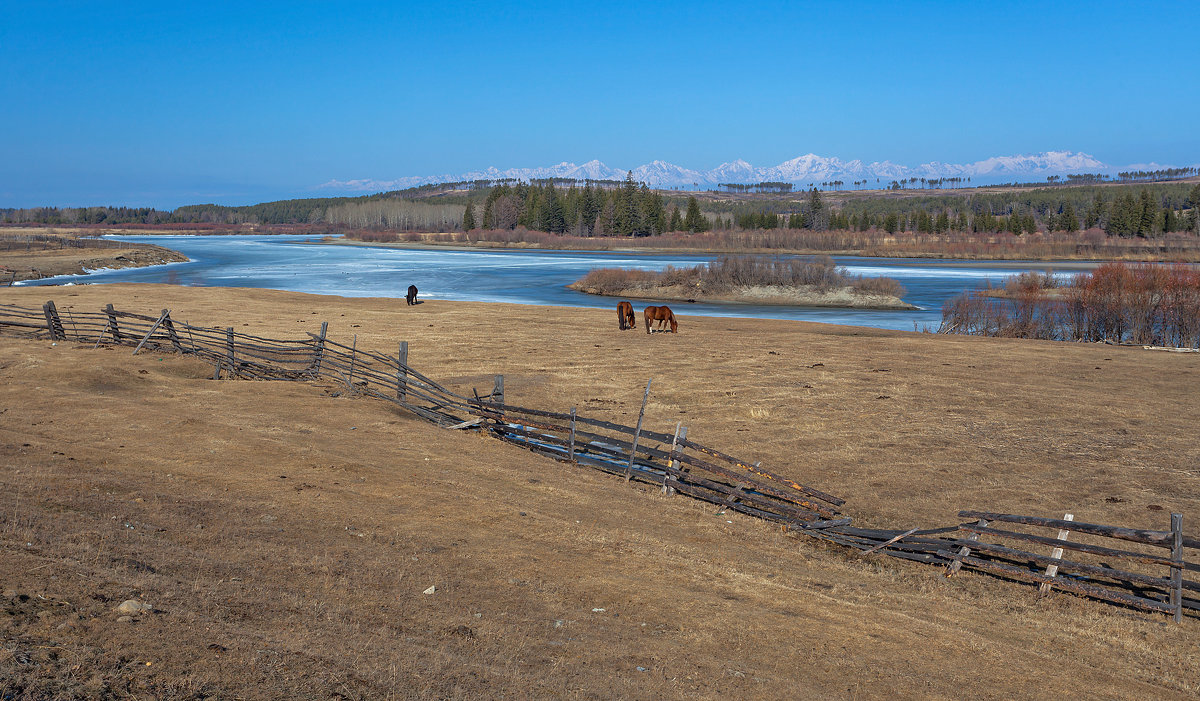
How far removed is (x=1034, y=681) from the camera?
688 centimetres

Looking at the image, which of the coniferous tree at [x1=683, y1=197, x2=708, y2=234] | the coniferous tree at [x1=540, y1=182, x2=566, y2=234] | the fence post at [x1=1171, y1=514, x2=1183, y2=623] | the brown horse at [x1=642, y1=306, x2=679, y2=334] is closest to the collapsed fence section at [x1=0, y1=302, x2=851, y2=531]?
the fence post at [x1=1171, y1=514, x2=1183, y2=623]

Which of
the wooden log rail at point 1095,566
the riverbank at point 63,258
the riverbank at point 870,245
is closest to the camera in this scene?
the wooden log rail at point 1095,566

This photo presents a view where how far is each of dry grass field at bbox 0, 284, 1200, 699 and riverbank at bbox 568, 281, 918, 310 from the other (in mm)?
32764

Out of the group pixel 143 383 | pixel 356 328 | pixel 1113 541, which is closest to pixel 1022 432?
pixel 1113 541

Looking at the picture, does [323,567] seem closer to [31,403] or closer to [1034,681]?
[1034,681]

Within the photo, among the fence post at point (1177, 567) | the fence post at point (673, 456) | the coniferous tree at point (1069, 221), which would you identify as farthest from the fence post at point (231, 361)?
the coniferous tree at point (1069, 221)

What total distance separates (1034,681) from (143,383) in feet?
57.2

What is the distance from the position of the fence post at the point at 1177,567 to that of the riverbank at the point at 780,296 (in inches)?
1787

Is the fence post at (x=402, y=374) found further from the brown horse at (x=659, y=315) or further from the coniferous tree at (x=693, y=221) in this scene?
the coniferous tree at (x=693, y=221)

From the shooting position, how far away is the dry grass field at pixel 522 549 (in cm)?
586

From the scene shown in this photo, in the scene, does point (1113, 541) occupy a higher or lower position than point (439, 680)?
lower

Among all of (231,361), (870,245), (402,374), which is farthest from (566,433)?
(870,245)

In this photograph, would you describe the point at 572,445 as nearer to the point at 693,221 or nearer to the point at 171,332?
the point at 171,332

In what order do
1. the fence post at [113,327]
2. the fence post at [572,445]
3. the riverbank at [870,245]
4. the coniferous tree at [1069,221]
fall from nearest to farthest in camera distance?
the fence post at [572,445] → the fence post at [113,327] → the riverbank at [870,245] → the coniferous tree at [1069,221]
